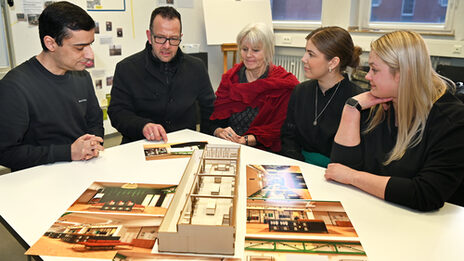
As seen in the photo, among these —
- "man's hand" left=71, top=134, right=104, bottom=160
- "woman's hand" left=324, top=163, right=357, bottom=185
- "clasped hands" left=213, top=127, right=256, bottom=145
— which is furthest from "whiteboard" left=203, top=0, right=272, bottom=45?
"woman's hand" left=324, top=163, right=357, bottom=185

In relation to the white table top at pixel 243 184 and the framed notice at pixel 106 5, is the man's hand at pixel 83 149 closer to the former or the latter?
the white table top at pixel 243 184

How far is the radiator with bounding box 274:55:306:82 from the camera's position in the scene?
16.2 feet

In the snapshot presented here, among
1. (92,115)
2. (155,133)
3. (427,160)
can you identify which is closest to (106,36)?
(92,115)

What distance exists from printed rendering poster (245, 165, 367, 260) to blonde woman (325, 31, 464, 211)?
0.20 metres

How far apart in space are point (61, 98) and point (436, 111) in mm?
1603

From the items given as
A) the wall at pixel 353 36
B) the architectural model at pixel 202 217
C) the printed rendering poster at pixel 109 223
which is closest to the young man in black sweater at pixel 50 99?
the printed rendering poster at pixel 109 223

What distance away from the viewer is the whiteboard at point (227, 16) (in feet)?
14.7

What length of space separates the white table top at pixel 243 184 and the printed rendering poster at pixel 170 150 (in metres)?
0.04

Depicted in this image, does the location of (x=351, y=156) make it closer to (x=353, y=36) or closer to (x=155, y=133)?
(x=155, y=133)

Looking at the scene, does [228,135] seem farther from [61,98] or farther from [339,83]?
[61,98]

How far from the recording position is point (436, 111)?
1223mm

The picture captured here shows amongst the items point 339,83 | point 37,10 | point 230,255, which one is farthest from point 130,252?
point 37,10

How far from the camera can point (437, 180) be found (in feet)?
3.67

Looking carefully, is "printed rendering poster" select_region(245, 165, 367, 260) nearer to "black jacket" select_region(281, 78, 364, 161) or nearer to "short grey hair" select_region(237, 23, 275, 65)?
"black jacket" select_region(281, 78, 364, 161)
